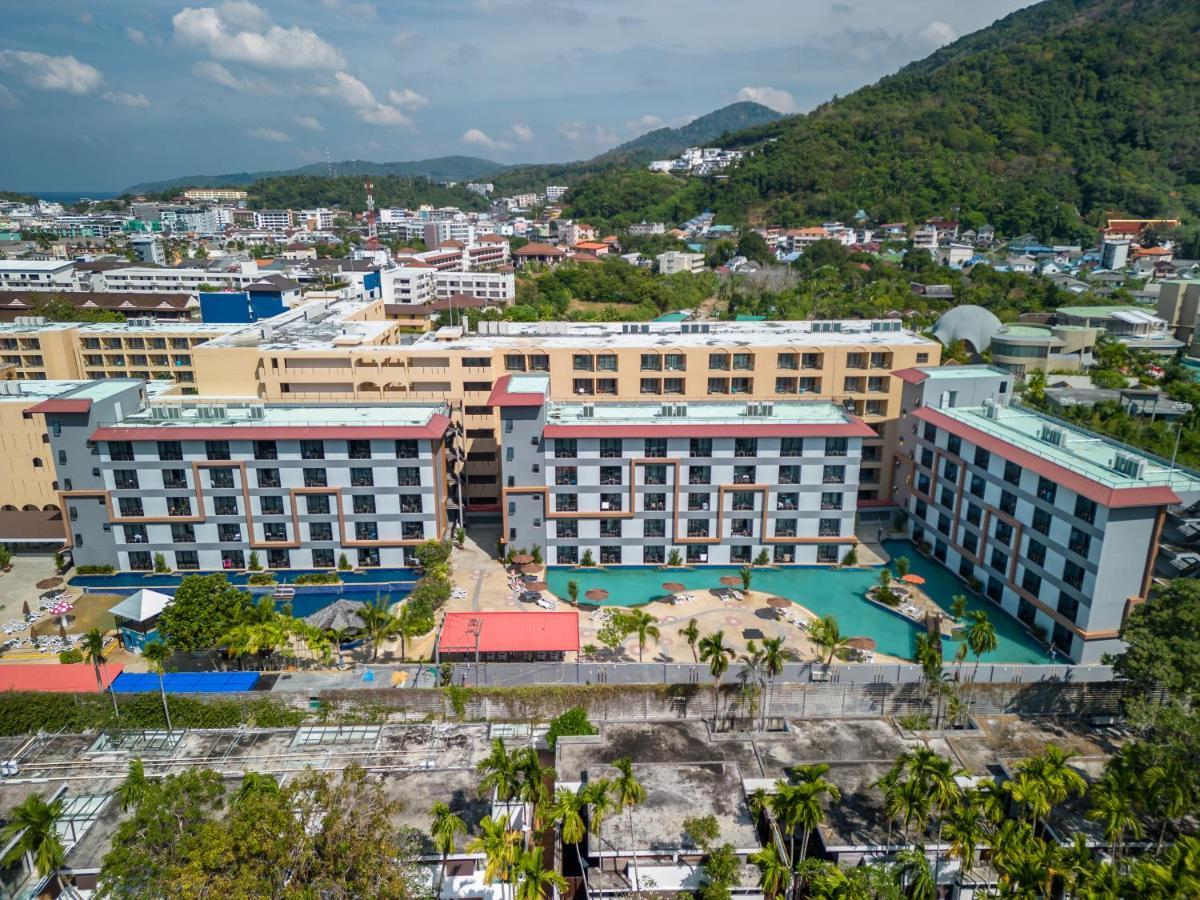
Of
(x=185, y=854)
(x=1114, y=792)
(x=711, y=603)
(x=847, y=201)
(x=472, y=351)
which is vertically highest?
(x=847, y=201)

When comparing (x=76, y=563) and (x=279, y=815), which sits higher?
(x=279, y=815)

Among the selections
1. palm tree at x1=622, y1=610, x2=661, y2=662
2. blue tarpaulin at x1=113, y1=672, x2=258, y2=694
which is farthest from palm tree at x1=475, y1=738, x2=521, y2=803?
blue tarpaulin at x1=113, y1=672, x2=258, y2=694

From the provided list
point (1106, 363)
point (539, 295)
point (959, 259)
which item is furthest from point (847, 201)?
point (1106, 363)

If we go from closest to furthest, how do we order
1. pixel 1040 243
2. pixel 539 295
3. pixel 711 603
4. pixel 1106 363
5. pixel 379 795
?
pixel 379 795, pixel 711 603, pixel 1106 363, pixel 539 295, pixel 1040 243

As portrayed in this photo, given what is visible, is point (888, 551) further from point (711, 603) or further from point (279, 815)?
point (279, 815)

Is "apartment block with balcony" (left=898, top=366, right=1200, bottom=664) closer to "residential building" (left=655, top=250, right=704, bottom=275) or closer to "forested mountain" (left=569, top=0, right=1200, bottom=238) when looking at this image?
"residential building" (left=655, top=250, right=704, bottom=275)

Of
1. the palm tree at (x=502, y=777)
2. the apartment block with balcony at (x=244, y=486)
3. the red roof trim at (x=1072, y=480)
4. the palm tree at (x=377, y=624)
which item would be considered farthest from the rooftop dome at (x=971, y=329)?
the palm tree at (x=502, y=777)

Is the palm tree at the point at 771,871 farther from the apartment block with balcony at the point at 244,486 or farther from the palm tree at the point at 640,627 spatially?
the apartment block with balcony at the point at 244,486
